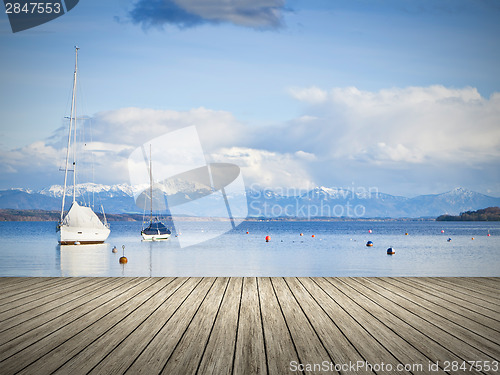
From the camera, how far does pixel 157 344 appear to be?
3.91 m

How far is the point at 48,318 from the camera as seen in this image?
491 cm

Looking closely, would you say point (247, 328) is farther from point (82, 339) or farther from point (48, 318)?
point (48, 318)

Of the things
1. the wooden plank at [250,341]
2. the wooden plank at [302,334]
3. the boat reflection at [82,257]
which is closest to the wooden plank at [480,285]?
the wooden plank at [302,334]

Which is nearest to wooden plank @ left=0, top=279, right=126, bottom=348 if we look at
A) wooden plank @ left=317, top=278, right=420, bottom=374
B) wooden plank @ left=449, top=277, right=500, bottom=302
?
wooden plank @ left=317, top=278, right=420, bottom=374

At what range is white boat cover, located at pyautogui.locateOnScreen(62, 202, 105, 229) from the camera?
3250cm

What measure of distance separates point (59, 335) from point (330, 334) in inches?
96.0

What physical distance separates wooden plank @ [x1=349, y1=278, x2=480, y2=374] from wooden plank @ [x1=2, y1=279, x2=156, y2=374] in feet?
9.57

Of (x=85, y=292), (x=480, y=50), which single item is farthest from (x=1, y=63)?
(x=480, y=50)

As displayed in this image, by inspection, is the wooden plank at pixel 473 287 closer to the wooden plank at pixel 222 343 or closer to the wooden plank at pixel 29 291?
the wooden plank at pixel 222 343

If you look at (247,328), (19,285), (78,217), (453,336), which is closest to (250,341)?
(247,328)

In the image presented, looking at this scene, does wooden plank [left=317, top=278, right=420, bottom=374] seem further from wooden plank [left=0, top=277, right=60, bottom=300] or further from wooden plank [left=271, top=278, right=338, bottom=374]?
wooden plank [left=0, top=277, right=60, bottom=300]

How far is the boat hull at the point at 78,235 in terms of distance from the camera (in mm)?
32969

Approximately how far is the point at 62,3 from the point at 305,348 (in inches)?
381

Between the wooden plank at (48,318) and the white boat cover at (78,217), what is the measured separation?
27461 millimetres
